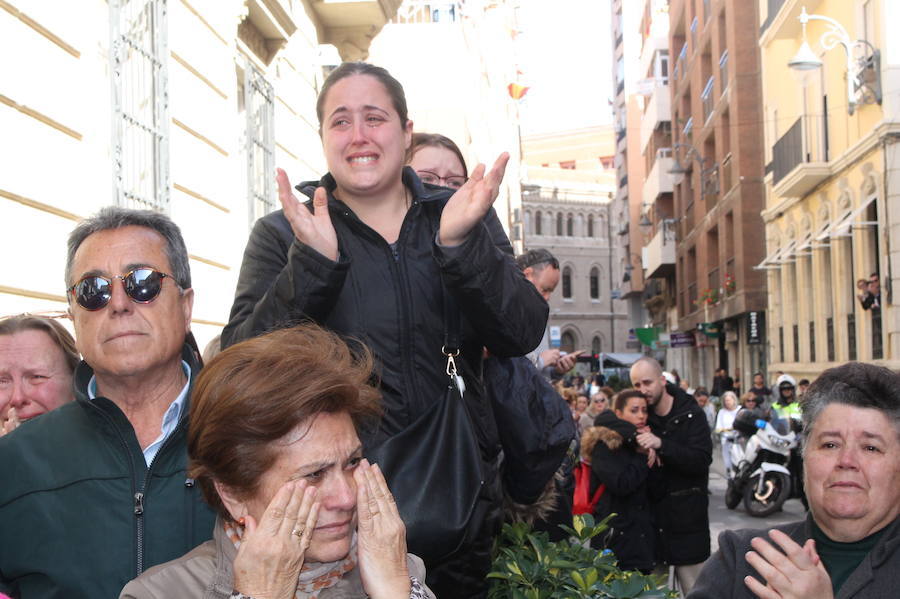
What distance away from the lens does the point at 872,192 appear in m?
21.9

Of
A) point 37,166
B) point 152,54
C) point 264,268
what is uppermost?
point 152,54

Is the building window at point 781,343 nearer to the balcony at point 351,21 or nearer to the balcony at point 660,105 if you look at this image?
the balcony at point 351,21

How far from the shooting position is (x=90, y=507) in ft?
9.22

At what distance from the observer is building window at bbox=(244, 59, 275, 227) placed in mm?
11273

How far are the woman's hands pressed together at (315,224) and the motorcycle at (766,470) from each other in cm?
1252

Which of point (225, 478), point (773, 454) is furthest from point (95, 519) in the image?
point (773, 454)

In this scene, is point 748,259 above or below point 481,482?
above

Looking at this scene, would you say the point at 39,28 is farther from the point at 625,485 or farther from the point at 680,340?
the point at 680,340

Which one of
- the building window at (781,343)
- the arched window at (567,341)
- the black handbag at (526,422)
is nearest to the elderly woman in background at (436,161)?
the black handbag at (526,422)

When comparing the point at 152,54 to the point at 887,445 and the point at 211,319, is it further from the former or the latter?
the point at 887,445

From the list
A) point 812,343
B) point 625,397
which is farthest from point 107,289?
point 812,343

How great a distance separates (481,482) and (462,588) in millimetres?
445

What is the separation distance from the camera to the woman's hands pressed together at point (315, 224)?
10.3 ft

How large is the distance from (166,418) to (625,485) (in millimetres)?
4985
